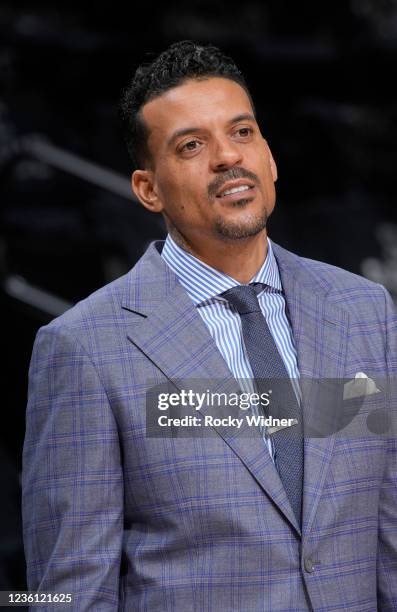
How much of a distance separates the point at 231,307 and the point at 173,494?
440 mm

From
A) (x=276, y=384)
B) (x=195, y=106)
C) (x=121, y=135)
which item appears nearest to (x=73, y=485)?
(x=276, y=384)

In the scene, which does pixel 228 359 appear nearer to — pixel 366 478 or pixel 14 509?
pixel 366 478

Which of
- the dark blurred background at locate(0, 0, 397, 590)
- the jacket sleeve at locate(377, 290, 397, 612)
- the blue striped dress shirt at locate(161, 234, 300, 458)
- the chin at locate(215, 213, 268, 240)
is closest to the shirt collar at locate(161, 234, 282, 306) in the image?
the blue striped dress shirt at locate(161, 234, 300, 458)

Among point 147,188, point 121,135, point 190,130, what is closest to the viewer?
point 190,130

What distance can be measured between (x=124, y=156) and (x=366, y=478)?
3979 millimetres

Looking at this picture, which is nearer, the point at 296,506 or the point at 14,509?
the point at 296,506

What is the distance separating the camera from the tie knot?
2232mm

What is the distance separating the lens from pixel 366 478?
83.6 inches

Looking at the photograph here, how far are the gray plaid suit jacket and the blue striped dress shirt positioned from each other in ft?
0.13

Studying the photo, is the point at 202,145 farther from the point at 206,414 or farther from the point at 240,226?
the point at 206,414

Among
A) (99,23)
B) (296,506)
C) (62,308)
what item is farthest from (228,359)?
(99,23)

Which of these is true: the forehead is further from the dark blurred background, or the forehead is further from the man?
the dark blurred background

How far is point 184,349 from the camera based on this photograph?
2139 mm

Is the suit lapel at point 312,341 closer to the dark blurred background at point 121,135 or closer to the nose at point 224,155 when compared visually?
the nose at point 224,155
